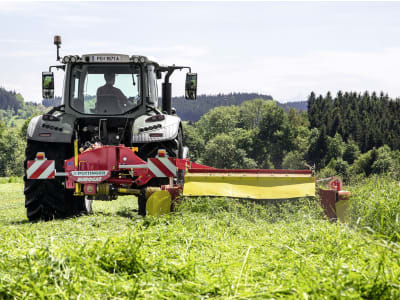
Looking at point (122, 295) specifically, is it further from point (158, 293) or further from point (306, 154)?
point (306, 154)

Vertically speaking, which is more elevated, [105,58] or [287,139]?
[105,58]

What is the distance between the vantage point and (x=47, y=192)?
755cm

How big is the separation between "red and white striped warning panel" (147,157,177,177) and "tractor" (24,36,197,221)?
0.25 ft

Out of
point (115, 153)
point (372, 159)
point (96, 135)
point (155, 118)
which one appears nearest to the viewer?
point (115, 153)

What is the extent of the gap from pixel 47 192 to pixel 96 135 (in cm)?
116

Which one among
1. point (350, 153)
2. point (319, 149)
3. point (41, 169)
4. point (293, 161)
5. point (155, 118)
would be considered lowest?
point (293, 161)

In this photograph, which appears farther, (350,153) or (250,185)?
(350,153)

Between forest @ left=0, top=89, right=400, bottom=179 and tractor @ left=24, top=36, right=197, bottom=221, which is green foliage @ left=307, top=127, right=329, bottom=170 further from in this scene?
tractor @ left=24, top=36, right=197, bottom=221

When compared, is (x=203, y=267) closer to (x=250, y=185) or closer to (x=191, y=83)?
(x=250, y=185)

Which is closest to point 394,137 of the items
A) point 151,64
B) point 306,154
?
point 306,154

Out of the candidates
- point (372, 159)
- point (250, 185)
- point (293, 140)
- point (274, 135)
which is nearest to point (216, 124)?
point (274, 135)

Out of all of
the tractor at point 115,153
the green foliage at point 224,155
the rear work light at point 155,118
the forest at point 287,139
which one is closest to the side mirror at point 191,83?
the tractor at point 115,153

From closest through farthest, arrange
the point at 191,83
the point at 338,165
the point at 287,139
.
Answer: the point at 191,83
the point at 338,165
the point at 287,139

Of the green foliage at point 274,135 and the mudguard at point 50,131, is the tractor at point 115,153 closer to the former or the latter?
the mudguard at point 50,131
